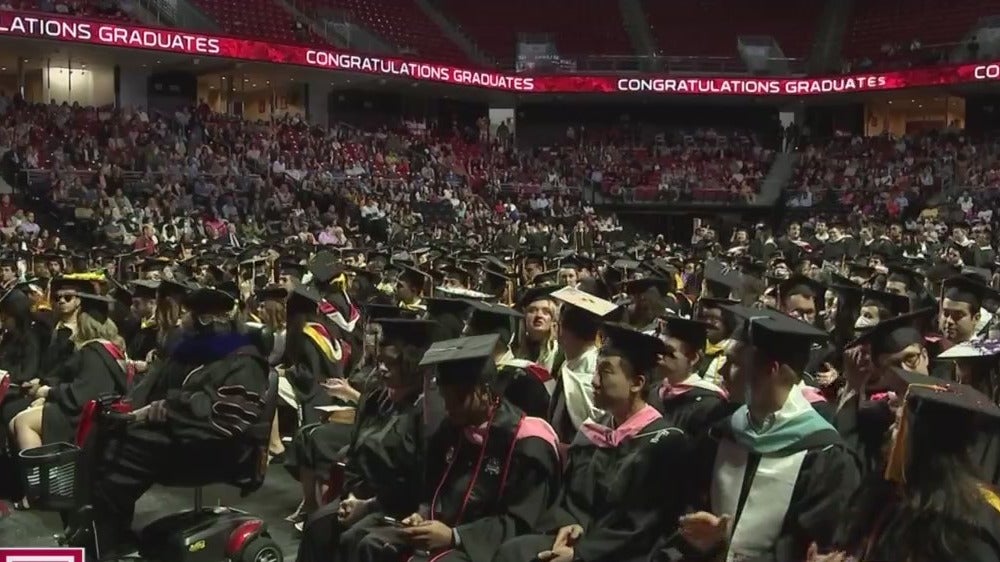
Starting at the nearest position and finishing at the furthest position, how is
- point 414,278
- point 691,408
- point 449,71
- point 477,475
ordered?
1. point 477,475
2. point 691,408
3. point 414,278
4. point 449,71

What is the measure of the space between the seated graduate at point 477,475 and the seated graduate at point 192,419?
173cm

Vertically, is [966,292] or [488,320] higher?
[966,292]

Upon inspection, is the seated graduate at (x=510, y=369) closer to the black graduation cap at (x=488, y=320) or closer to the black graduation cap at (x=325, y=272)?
the black graduation cap at (x=488, y=320)

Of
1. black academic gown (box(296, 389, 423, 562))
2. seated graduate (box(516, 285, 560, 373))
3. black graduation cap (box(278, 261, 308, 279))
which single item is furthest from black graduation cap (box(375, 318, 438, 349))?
black graduation cap (box(278, 261, 308, 279))

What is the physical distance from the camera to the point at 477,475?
393 cm

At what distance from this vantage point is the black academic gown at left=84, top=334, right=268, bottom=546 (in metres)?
5.48

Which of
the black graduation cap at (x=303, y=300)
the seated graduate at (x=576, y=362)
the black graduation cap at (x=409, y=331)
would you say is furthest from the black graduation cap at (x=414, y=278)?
the black graduation cap at (x=409, y=331)

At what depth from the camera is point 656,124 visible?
3659cm

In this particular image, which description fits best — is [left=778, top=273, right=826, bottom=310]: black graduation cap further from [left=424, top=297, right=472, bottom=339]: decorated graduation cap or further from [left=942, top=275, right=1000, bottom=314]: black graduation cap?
[left=424, top=297, right=472, bottom=339]: decorated graduation cap

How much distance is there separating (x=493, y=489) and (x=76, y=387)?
362 cm

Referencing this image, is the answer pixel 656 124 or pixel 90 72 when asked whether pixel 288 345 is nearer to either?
pixel 90 72

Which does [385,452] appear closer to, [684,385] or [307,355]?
[684,385]

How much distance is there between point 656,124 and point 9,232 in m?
23.5

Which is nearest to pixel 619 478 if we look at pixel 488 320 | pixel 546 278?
pixel 488 320
